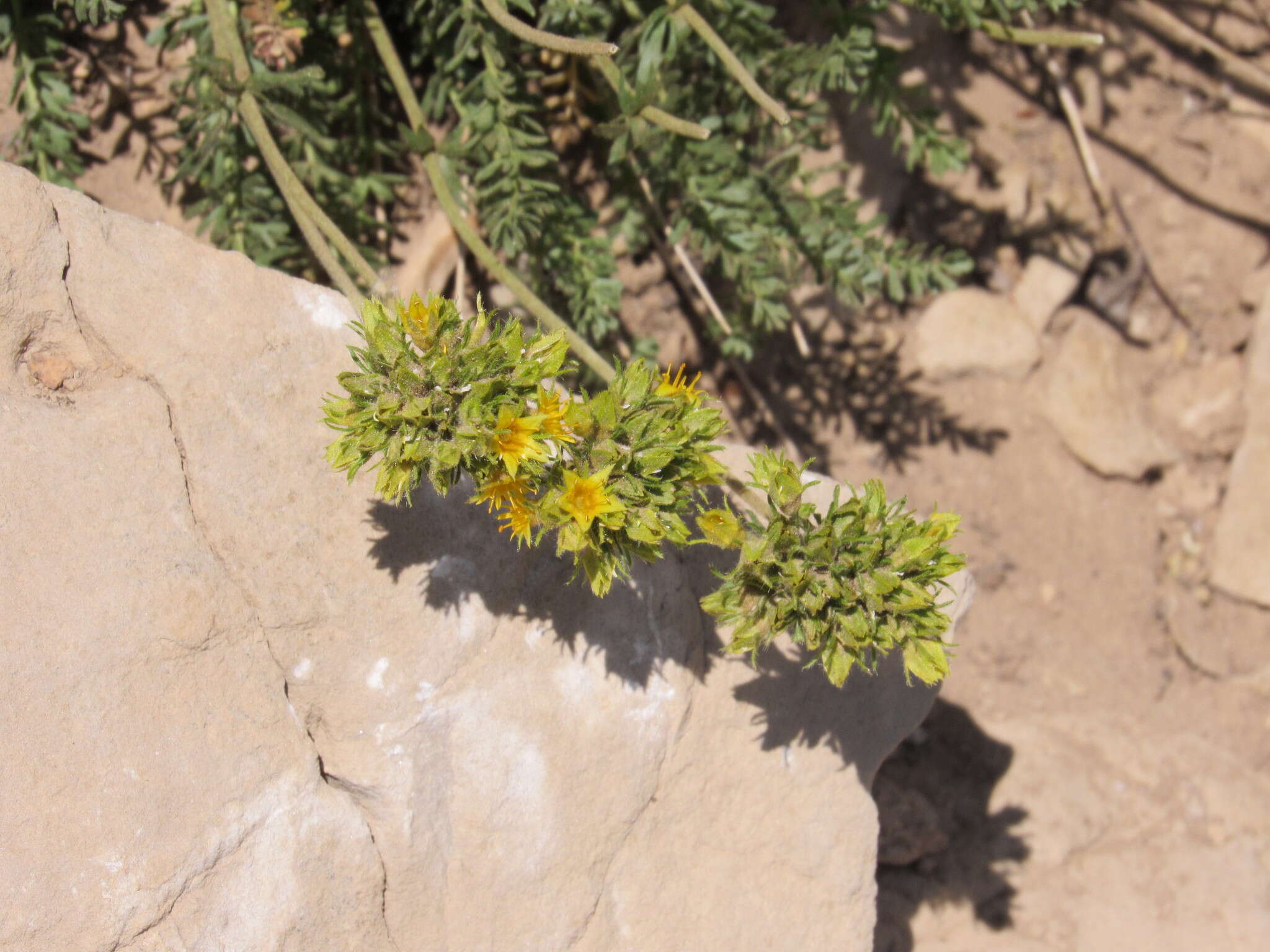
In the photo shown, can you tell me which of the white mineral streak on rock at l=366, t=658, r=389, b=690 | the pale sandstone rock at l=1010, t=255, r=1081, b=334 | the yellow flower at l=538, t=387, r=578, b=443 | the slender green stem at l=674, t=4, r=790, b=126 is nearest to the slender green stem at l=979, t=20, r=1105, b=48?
the slender green stem at l=674, t=4, r=790, b=126

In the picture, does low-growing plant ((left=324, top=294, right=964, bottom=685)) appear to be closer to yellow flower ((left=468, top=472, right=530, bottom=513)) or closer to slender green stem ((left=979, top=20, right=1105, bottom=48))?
yellow flower ((left=468, top=472, right=530, bottom=513))

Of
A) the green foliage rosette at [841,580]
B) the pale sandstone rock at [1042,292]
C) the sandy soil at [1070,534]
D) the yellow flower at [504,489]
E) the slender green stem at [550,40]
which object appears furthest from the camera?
the pale sandstone rock at [1042,292]

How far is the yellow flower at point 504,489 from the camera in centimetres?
293

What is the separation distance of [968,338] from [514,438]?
3711 mm

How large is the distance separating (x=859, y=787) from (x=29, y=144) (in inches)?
169

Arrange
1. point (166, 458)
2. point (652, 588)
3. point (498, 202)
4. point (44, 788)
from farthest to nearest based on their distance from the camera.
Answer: point (498, 202), point (652, 588), point (166, 458), point (44, 788)

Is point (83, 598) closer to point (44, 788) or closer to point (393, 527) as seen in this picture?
point (44, 788)

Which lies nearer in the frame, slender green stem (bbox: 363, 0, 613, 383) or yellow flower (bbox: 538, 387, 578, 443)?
yellow flower (bbox: 538, 387, 578, 443)

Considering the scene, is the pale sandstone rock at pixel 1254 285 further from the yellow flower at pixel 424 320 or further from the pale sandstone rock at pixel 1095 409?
the yellow flower at pixel 424 320

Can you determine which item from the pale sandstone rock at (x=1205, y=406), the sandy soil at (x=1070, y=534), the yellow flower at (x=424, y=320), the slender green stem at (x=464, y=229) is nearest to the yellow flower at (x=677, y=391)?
the slender green stem at (x=464, y=229)

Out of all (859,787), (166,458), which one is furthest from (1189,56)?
(166,458)

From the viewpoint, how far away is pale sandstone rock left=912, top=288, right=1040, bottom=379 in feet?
18.9

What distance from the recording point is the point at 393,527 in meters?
3.47

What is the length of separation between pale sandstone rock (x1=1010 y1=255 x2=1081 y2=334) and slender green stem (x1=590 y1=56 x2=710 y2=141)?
9.63ft
